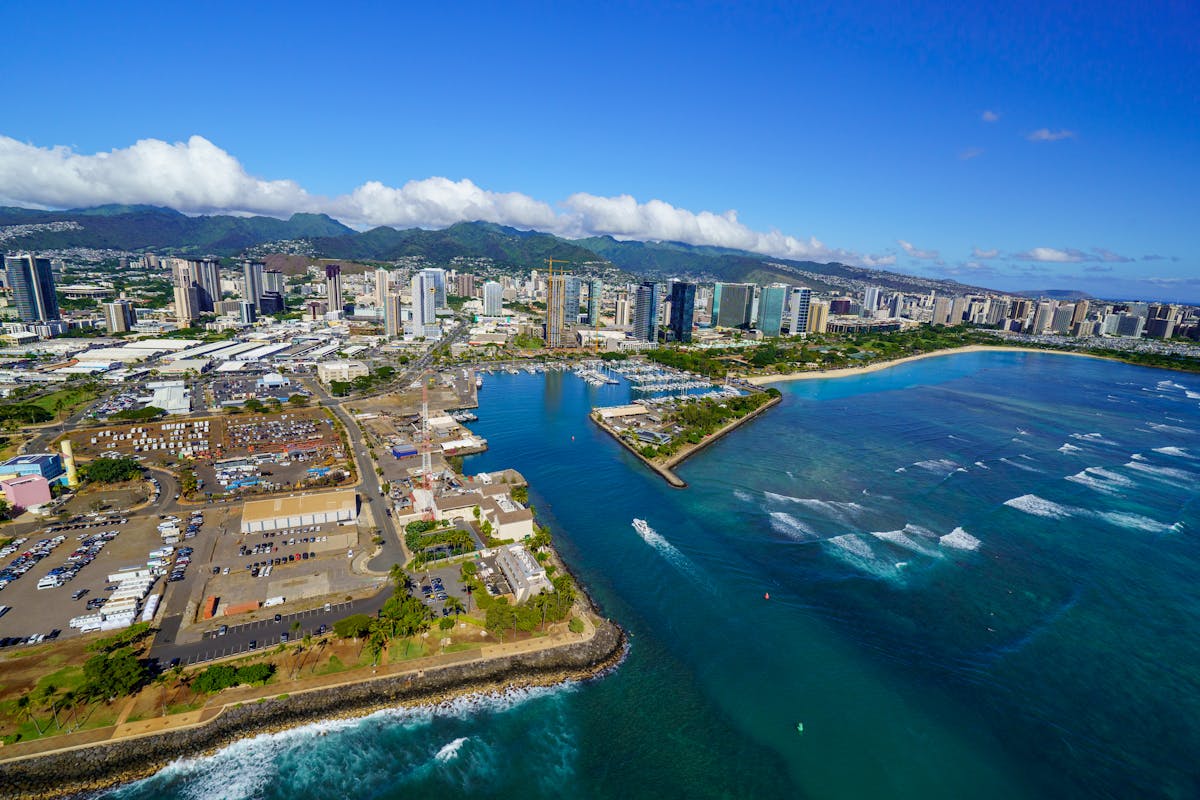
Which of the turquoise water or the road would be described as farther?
the road

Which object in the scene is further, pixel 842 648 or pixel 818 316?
pixel 818 316

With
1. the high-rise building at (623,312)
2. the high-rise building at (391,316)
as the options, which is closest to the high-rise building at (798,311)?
the high-rise building at (623,312)

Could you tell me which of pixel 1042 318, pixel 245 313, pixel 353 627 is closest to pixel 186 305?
pixel 245 313

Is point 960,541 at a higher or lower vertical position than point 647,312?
lower

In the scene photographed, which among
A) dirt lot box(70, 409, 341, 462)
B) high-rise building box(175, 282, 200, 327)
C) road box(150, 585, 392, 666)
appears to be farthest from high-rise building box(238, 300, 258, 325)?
road box(150, 585, 392, 666)

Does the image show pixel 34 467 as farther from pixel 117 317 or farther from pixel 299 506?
pixel 117 317

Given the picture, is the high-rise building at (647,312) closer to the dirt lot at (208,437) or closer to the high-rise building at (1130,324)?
the dirt lot at (208,437)

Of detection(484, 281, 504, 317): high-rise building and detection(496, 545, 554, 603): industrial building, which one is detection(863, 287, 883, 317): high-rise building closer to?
detection(484, 281, 504, 317): high-rise building

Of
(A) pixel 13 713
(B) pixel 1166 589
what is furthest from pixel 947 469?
(A) pixel 13 713
